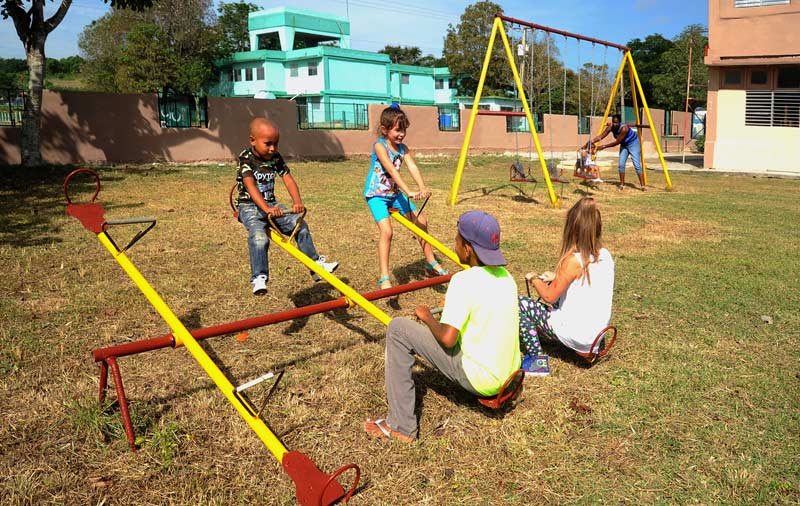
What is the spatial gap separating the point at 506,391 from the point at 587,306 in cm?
86

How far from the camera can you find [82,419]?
10.3 feet

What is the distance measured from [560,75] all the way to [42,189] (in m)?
54.3

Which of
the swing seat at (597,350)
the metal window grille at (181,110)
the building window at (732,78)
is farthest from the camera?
the building window at (732,78)

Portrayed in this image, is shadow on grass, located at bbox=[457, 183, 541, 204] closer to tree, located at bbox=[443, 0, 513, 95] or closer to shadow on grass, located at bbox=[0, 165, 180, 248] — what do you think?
shadow on grass, located at bbox=[0, 165, 180, 248]

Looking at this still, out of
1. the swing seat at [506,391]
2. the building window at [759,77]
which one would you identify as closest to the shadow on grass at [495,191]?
the swing seat at [506,391]

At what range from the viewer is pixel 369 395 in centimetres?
356

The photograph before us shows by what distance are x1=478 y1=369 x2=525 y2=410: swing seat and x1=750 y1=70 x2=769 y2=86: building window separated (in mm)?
21192

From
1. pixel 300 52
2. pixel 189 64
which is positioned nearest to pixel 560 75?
pixel 300 52

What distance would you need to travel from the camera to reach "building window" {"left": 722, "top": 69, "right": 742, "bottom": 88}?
20.6 meters

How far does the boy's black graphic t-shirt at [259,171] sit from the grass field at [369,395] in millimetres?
932

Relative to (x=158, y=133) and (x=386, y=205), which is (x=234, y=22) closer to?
(x=158, y=133)

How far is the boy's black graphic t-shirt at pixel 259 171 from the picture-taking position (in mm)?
4707

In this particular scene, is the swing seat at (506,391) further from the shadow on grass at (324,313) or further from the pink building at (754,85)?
the pink building at (754,85)

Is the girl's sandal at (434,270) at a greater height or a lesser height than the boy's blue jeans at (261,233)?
lesser
